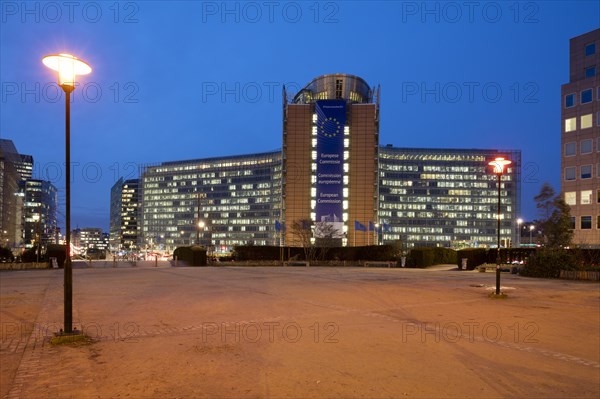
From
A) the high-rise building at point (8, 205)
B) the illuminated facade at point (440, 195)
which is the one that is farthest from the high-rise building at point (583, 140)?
the high-rise building at point (8, 205)

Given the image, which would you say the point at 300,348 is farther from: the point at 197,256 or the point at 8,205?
the point at 8,205

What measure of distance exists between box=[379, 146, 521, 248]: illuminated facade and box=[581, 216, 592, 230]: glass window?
99889 millimetres

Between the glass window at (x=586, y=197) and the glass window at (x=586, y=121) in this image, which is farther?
the glass window at (x=586, y=197)

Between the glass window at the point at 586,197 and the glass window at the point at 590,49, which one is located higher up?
the glass window at the point at 590,49

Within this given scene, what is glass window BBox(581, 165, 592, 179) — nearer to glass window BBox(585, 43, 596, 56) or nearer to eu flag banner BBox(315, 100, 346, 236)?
glass window BBox(585, 43, 596, 56)

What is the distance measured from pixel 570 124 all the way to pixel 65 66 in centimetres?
6539

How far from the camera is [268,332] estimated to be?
1037cm

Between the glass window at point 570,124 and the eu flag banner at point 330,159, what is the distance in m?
46.7

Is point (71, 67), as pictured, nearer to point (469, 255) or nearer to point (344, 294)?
point (344, 294)

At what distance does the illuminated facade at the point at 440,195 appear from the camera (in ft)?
523

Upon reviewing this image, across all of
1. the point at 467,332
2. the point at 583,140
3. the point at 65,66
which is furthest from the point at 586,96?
the point at 65,66

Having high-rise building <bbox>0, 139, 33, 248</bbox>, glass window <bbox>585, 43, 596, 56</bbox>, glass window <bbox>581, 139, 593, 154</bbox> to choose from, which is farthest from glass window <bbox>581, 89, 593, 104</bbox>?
high-rise building <bbox>0, 139, 33, 248</bbox>

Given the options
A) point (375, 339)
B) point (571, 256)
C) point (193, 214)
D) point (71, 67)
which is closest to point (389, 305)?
point (375, 339)

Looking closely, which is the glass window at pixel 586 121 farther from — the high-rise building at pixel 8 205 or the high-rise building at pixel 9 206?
the high-rise building at pixel 8 205
